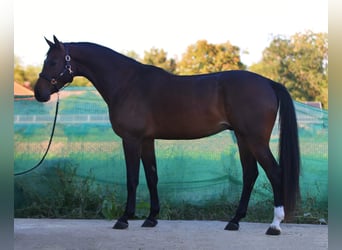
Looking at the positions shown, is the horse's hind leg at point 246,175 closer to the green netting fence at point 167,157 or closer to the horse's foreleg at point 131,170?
the horse's foreleg at point 131,170

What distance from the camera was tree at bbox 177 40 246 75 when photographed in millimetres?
26423

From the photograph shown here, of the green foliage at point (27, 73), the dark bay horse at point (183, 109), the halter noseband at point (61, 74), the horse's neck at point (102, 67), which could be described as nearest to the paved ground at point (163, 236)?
the dark bay horse at point (183, 109)

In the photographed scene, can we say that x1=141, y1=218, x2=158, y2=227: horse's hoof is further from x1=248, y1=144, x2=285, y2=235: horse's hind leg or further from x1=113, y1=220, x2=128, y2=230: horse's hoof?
x1=248, y1=144, x2=285, y2=235: horse's hind leg

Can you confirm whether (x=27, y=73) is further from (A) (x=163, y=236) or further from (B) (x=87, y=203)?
(A) (x=163, y=236)

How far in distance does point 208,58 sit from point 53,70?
23919 mm

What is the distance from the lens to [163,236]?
158 inches

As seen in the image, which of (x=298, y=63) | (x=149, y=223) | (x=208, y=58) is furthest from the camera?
(x=208, y=58)

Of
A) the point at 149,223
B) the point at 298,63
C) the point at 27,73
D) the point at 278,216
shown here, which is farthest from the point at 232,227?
the point at 27,73

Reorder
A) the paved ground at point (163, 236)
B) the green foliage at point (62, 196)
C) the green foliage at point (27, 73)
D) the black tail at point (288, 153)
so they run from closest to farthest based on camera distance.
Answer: the paved ground at point (163, 236), the black tail at point (288, 153), the green foliage at point (62, 196), the green foliage at point (27, 73)

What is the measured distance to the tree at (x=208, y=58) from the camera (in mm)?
26423

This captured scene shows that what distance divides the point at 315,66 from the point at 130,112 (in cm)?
2232

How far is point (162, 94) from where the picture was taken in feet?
14.3

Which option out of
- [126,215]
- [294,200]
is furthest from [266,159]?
[126,215]

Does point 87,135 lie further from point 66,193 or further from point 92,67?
point 92,67
